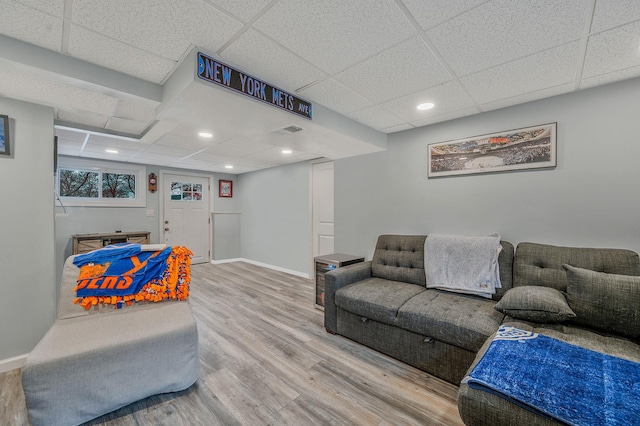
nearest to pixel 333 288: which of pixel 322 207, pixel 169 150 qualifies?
pixel 322 207

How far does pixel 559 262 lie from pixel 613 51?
4.87 ft

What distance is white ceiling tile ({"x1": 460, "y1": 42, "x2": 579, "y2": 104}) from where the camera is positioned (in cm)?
171

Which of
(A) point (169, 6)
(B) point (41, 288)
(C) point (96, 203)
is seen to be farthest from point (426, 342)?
(C) point (96, 203)

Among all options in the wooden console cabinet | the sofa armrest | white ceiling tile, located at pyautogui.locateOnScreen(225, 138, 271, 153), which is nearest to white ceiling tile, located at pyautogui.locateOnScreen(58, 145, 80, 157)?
the wooden console cabinet

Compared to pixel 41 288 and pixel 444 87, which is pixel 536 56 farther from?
pixel 41 288

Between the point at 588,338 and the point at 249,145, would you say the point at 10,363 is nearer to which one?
the point at 249,145

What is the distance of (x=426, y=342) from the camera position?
2.01m

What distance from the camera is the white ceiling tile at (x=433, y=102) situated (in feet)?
7.22

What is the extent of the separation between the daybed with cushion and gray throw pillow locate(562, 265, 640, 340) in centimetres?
260

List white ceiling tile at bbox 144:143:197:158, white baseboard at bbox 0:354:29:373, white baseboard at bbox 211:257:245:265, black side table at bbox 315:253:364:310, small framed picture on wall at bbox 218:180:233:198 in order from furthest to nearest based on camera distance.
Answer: small framed picture on wall at bbox 218:180:233:198 < white baseboard at bbox 211:257:245:265 < white ceiling tile at bbox 144:143:197:158 < black side table at bbox 315:253:364:310 < white baseboard at bbox 0:354:29:373

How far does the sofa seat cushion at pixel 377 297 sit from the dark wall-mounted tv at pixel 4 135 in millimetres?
3095

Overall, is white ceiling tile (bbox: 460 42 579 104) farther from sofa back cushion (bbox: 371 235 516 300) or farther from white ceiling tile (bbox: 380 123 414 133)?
sofa back cushion (bbox: 371 235 516 300)

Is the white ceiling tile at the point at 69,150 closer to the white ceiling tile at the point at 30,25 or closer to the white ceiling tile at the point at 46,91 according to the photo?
the white ceiling tile at the point at 46,91

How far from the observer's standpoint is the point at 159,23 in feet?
4.69
